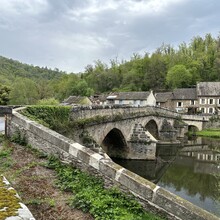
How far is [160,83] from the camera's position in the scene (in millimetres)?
73375

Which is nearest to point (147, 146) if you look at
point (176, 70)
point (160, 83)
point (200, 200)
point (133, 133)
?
point (133, 133)

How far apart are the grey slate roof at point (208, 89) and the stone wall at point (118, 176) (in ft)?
173

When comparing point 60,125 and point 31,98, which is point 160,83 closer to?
point 31,98

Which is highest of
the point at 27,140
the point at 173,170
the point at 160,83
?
the point at 160,83

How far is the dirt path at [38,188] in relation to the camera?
191 inches

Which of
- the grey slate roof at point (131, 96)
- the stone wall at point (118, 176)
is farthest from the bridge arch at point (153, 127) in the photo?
the stone wall at point (118, 176)

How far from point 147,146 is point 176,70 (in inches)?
1816

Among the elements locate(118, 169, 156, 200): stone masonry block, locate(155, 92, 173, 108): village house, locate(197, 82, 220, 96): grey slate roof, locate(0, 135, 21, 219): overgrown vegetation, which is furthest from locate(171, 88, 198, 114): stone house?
locate(0, 135, 21, 219): overgrown vegetation

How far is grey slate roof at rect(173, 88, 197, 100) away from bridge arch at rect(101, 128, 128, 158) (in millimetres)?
36869

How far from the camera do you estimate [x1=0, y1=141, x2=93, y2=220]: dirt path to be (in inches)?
191

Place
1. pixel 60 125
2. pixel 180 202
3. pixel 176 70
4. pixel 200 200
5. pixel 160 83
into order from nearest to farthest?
pixel 180 202, pixel 60 125, pixel 200 200, pixel 176 70, pixel 160 83

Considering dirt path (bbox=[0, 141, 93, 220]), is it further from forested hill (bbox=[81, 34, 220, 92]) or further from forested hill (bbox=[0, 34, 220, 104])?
forested hill (bbox=[81, 34, 220, 92])

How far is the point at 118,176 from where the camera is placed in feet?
18.8

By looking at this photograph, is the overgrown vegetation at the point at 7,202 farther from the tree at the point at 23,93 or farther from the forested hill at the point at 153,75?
the forested hill at the point at 153,75
